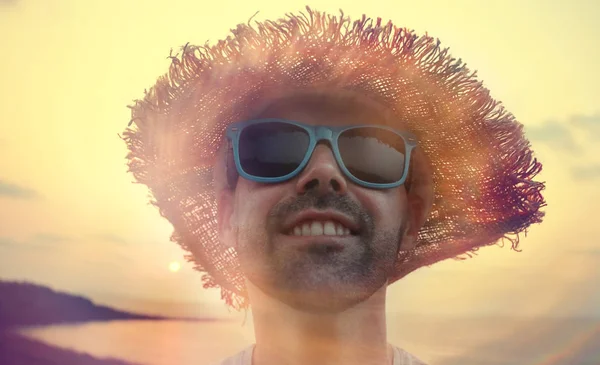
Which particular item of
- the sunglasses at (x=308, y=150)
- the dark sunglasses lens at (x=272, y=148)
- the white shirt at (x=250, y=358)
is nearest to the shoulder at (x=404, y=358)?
the white shirt at (x=250, y=358)

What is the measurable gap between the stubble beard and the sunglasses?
8 cm

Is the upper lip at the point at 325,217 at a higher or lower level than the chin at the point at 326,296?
higher

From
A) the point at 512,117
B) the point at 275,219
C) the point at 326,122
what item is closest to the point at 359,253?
the point at 275,219

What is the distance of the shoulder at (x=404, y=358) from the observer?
4.74 ft

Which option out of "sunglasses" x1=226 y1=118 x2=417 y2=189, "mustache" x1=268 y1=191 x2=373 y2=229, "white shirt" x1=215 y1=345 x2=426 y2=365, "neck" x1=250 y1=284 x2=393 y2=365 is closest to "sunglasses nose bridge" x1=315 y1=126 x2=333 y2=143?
"sunglasses" x1=226 y1=118 x2=417 y2=189

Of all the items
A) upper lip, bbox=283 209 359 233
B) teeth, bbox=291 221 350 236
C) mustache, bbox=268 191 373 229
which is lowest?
teeth, bbox=291 221 350 236

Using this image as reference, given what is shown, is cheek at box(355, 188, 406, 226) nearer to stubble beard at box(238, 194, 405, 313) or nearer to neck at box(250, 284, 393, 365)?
stubble beard at box(238, 194, 405, 313)

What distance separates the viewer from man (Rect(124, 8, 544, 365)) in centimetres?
131

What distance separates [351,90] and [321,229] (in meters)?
0.37

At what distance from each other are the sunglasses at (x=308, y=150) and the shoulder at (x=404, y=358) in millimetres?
443

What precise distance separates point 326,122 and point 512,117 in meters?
0.51

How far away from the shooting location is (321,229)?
130 centimetres

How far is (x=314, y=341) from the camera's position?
1363 millimetres

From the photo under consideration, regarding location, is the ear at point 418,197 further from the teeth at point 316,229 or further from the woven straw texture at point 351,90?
the teeth at point 316,229
